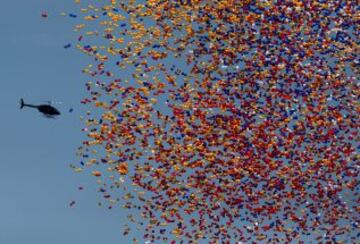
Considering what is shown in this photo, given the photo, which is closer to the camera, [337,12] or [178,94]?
[178,94]

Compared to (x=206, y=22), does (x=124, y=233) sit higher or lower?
lower

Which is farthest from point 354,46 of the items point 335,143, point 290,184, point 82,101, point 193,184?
point 82,101

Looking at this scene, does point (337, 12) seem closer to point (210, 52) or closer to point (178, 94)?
point (210, 52)

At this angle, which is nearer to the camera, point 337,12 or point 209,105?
point 209,105

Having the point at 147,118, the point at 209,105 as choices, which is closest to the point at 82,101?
the point at 147,118

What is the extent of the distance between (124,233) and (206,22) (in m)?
11.1

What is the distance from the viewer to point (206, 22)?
39562mm

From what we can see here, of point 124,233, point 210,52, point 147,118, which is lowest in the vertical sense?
point 124,233

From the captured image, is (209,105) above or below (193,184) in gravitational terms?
above

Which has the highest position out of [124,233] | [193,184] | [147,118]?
[147,118]

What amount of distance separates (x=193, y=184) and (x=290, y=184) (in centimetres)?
461

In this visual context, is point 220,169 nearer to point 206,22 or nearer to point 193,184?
point 193,184

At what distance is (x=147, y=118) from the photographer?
1492 inches

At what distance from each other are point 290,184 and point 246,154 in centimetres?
263
